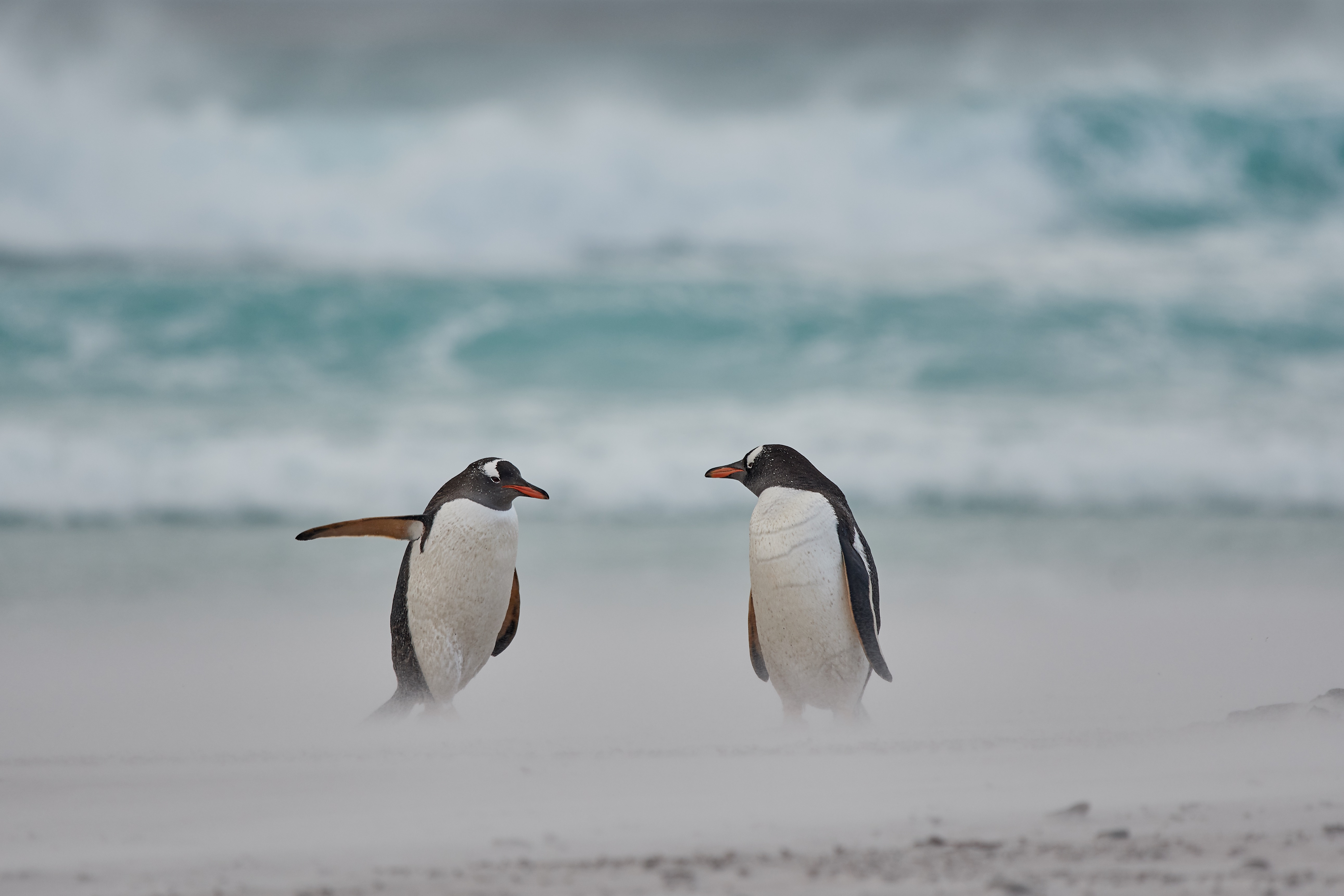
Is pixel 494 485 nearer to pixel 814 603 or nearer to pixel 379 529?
pixel 379 529

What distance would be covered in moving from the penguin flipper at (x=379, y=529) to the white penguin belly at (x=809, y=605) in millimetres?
1048

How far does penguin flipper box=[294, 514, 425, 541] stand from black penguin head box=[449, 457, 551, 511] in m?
0.14

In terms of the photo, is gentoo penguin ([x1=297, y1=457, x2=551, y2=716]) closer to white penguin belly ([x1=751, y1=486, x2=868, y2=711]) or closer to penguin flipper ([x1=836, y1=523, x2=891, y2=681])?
white penguin belly ([x1=751, y1=486, x2=868, y2=711])

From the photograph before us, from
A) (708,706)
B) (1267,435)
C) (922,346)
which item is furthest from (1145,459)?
(708,706)

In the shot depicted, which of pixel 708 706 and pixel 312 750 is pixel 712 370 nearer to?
pixel 708 706

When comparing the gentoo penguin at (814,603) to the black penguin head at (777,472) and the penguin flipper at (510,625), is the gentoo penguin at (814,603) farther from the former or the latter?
the penguin flipper at (510,625)

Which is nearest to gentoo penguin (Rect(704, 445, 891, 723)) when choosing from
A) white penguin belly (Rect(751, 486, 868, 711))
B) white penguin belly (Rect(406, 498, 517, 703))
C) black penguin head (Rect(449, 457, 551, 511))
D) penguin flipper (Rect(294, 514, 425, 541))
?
white penguin belly (Rect(751, 486, 868, 711))

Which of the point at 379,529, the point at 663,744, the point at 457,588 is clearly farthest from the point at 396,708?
the point at 663,744

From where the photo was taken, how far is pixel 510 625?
3.91 m

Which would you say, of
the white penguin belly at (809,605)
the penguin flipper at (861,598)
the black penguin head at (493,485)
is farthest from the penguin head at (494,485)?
the penguin flipper at (861,598)

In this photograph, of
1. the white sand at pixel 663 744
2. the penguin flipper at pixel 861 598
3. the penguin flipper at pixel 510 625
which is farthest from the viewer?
the penguin flipper at pixel 510 625

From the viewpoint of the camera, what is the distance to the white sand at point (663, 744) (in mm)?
2016

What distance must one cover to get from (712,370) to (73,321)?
603cm

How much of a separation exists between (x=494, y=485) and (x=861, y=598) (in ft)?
3.78
